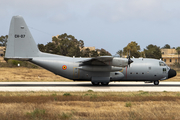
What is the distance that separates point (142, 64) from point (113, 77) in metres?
3.91

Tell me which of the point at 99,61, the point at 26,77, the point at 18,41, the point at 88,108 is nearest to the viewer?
the point at 88,108

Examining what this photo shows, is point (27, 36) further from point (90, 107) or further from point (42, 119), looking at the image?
point (42, 119)

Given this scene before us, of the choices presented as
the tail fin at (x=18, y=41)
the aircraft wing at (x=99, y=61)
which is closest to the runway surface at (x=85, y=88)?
the aircraft wing at (x=99, y=61)

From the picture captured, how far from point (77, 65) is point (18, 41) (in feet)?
23.6

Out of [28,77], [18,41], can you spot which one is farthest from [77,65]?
[28,77]

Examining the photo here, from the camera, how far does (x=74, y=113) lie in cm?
1308

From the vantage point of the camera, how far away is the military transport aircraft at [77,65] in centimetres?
2677

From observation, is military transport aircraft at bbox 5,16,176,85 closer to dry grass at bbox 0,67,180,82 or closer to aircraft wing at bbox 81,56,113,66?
aircraft wing at bbox 81,56,113,66

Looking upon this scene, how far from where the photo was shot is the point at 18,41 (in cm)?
2688

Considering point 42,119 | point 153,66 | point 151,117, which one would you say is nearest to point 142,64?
point 153,66

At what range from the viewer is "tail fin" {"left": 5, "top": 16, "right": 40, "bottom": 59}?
26.7 metres

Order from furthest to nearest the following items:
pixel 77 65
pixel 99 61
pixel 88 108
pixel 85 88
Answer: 1. pixel 77 65
2. pixel 99 61
3. pixel 85 88
4. pixel 88 108

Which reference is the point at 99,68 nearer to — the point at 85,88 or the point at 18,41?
the point at 85,88

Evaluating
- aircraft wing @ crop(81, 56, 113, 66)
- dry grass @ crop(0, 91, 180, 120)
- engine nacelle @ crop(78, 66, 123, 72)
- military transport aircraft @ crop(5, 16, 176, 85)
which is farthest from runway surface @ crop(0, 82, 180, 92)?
dry grass @ crop(0, 91, 180, 120)
